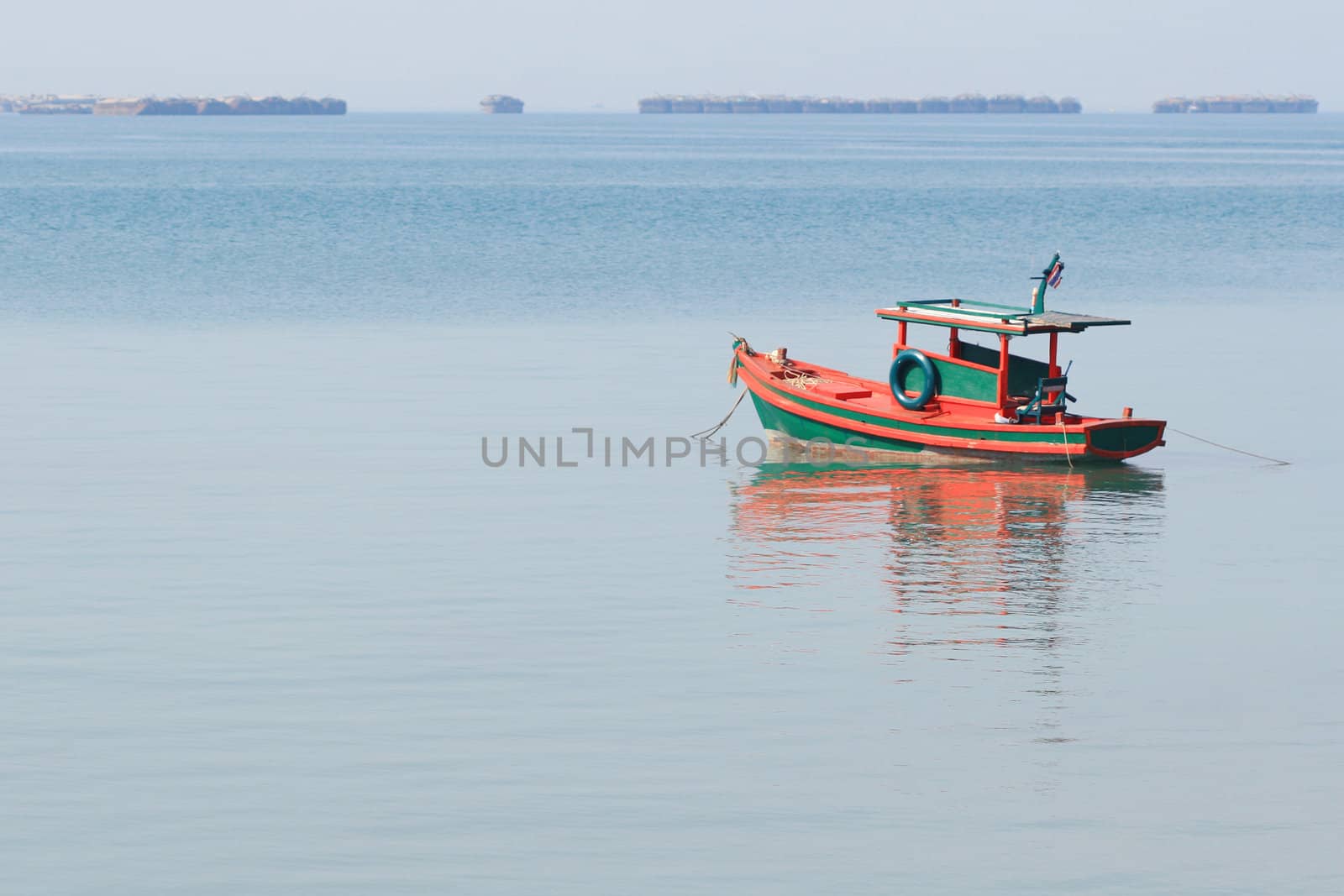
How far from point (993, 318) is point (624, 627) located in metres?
12.2

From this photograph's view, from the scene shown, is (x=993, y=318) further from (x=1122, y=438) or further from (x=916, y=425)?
(x=1122, y=438)

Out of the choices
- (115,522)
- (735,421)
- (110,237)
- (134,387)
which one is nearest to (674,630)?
(115,522)

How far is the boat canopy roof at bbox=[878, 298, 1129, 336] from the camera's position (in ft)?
96.3

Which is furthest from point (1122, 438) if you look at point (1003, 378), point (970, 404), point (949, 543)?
point (949, 543)

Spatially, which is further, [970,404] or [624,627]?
[970,404]

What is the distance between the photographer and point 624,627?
19734 millimetres

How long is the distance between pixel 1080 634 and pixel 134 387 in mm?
23038

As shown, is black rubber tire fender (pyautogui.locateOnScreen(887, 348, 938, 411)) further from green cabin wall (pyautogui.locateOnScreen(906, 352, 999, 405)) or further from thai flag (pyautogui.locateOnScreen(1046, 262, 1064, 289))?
thai flag (pyautogui.locateOnScreen(1046, 262, 1064, 289))

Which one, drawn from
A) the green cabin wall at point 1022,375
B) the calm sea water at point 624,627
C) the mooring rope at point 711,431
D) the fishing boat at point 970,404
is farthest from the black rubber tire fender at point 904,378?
the mooring rope at point 711,431

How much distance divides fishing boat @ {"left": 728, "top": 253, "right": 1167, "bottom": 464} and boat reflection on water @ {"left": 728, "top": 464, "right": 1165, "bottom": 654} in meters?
0.51

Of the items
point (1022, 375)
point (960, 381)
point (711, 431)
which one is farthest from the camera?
point (711, 431)

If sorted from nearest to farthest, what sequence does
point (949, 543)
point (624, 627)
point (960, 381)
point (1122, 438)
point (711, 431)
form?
point (624, 627)
point (949, 543)
point (1122, 438)
point (960, 381)
point (711, 431)

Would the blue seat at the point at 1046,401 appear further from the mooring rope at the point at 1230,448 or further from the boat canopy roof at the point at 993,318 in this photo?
the mooring rope at the point at 1230,448

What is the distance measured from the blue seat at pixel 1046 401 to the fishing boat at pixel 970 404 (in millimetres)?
19
